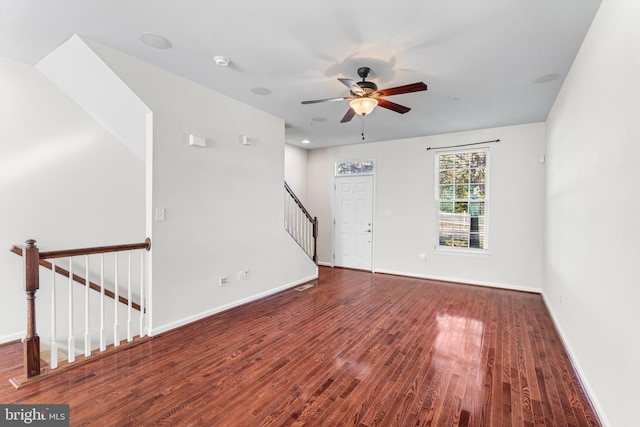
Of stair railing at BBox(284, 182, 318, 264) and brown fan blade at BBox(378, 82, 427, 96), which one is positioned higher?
brown fan blade at BBox(378, 82, 427, 96)

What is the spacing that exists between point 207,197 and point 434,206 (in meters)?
4.16

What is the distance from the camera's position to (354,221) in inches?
264

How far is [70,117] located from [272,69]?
2.44 meters

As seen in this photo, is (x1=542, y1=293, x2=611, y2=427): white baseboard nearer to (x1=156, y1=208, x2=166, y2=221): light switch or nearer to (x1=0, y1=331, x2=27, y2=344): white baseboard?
(x1=156, y1=208, x2=166, y2=221): light switch

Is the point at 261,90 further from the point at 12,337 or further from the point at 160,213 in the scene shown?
the point at 12,337

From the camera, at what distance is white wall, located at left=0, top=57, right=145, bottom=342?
119 inches

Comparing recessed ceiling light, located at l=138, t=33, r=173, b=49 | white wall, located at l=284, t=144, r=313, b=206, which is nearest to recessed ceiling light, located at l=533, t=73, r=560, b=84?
recessed ceiling light, located at l=138, t=33, r=173, b=49

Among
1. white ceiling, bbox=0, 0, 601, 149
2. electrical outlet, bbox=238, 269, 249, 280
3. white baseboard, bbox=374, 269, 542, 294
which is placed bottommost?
white baseboard, bbox=374, 269, 542, 294

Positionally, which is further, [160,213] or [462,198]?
[462,198]

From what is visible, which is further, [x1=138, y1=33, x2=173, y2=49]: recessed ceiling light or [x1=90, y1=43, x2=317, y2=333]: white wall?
[x1=90, y1=43, x2=317, y2=333]: white wall

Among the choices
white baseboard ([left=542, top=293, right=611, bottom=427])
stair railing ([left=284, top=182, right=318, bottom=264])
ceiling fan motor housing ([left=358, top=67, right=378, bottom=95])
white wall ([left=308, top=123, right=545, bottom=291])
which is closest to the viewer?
white baseboard ([left=542, top=293, right=611, bottom=427])

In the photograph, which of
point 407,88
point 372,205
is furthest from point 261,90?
point 372,205

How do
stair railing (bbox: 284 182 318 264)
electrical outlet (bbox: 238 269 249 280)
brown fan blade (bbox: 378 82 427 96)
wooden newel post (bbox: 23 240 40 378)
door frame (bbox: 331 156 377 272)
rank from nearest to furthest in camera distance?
wooden newel post (bbox: 23 240 40 378) < brown fan blade (bbox: 378 82 427 96) < electrical outlet (bbox: 238 269 249 280) < stair railing (bbox: 284 182 318 264) < door frame (bbox: 331 156 377 272)

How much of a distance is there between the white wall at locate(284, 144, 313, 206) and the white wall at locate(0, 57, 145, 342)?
3.31m
